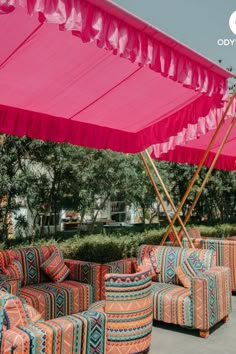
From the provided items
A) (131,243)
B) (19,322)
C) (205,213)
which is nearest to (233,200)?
(205,213)

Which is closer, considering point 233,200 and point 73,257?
point 73,257

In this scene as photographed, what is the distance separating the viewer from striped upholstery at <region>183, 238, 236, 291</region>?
587 cm

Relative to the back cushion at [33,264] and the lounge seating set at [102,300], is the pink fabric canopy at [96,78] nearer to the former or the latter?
the back cushion at [33,264]

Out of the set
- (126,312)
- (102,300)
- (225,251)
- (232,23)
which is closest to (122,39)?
(126,312)

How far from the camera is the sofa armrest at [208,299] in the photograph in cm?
402

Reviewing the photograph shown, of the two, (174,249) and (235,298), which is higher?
(174,249)

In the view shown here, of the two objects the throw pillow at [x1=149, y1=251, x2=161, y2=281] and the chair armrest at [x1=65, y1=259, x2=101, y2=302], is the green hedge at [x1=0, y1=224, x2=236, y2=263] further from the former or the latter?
the throw pillow at [x1=149, y1=251, x2=161, y2=281]

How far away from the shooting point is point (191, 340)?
396cm

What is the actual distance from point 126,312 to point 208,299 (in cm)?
127

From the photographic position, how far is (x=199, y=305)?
13.2 ft

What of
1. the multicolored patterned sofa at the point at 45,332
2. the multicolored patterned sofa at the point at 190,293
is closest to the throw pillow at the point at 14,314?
the multicolored patterned sofa at the point at 45,332

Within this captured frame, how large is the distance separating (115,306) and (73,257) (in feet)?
11.9

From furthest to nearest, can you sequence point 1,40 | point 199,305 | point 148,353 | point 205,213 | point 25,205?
point 205,213, point 25,205, point 199,305, point 148,353, point 1,40

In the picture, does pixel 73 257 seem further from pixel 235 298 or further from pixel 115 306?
pixel 115 306
